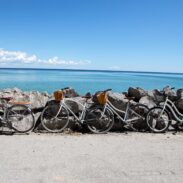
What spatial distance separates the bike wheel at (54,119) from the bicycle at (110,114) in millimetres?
595

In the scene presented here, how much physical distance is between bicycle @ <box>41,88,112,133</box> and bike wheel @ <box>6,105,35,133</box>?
1.05 ft

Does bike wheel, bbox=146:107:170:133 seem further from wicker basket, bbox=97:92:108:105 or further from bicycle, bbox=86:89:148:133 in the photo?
wicker basket, bbox=97:92:108:105

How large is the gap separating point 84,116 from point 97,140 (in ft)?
3.61

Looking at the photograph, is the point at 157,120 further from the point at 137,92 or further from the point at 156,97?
the point at 137,92

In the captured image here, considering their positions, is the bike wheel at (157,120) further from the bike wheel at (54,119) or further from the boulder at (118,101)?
the bike wheel at (54,119)

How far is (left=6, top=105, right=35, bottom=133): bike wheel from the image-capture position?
7.87m

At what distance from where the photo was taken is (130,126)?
27.6 ft

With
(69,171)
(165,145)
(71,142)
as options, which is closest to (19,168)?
(69,171)

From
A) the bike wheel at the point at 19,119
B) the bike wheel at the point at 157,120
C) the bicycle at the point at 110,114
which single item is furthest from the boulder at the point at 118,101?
the bike wheel at the point at 19,119

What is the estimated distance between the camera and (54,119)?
812 centimetres

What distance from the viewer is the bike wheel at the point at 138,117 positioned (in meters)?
8.47

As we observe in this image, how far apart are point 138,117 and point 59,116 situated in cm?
208

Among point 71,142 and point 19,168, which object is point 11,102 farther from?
point 19,168

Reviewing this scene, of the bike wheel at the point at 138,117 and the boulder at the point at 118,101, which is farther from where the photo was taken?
the boulder at the point at 118,101
